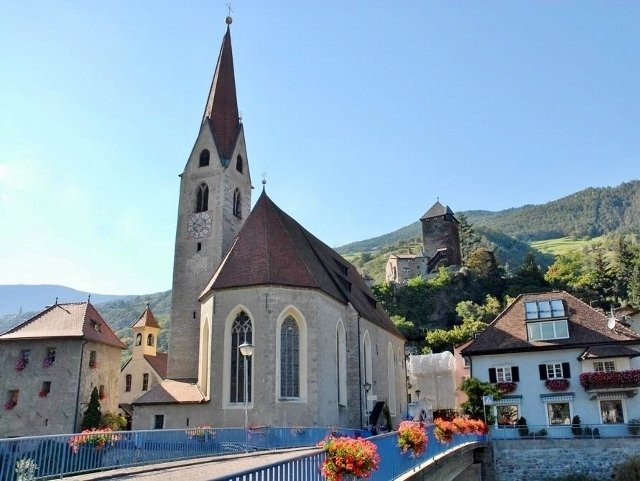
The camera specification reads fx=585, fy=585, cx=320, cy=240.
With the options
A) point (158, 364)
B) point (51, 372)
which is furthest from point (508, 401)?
point (158, 364)

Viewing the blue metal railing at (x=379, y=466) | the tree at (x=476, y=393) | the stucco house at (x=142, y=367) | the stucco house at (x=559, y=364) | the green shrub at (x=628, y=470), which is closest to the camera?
the blue metal railing at (x=379, y=466)

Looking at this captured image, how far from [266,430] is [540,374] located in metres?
17.2

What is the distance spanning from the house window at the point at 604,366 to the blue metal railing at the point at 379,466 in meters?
12.7

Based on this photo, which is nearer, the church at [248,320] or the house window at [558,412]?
the church at [248,320]

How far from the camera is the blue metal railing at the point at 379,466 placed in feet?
23.2

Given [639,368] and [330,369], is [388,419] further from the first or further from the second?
[639,368]

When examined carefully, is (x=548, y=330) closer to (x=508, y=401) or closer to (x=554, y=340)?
(x=554, y=340)

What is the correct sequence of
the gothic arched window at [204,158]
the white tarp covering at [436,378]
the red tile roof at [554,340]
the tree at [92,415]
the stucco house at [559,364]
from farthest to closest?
1. the white tarp covering at [436,378]
2. the gothic arched window at [204,158]
3. the tree at [92,415]
4. the red tile roof at [554,340]
5. the stucco house at [559,364]

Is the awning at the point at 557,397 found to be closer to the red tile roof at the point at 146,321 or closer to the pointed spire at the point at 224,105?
the pointed spire at the point at 224,105

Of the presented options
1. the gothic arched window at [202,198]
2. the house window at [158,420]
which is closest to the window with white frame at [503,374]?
the house window at [158,420]

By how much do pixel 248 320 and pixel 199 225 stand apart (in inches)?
344

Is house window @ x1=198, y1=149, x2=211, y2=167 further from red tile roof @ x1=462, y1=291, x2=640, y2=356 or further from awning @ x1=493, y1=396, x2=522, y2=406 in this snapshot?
awning @ x1=493, y1=396, x2=522, y2=406

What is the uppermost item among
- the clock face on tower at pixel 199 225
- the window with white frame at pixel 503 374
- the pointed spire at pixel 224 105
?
the pointed spire at pixel 224 105

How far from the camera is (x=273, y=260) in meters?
26.9
